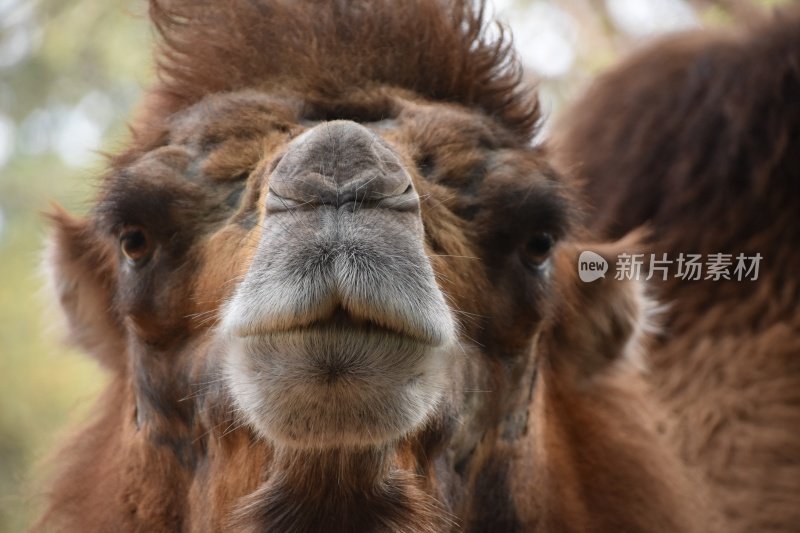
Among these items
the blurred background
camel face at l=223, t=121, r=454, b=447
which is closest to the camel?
camel face at l=223, t=121, r=454, b=447

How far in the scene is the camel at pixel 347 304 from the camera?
2.62 meters

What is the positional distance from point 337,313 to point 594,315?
1.89 m

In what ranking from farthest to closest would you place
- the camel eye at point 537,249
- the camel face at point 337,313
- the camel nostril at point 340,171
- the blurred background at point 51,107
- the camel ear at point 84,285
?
the blurred background at point 51,107, the camel ear at point 84,285, the camel eye at point 537,249, the camel nostril at point 340,171, the camel face at point 337,313

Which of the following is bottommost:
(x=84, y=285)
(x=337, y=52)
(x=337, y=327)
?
(x=84, y=285)

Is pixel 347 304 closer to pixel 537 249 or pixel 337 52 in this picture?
pixel 537 249

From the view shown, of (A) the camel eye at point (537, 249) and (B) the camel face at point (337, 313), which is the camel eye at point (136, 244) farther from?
(A) the camel eye at point (537, 249)

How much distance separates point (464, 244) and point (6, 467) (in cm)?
1180

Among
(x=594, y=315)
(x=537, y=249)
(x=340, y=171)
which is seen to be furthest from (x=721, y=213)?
(x=340, y=171)

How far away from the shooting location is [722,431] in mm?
4613

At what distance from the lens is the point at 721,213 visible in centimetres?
509

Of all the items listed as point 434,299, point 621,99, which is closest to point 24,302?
point 621,99

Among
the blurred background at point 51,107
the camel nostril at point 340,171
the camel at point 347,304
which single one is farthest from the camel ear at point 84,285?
the blurred background at point 51,107

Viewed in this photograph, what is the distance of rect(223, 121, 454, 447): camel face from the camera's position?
2537 mm

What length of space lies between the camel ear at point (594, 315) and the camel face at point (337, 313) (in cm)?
151
